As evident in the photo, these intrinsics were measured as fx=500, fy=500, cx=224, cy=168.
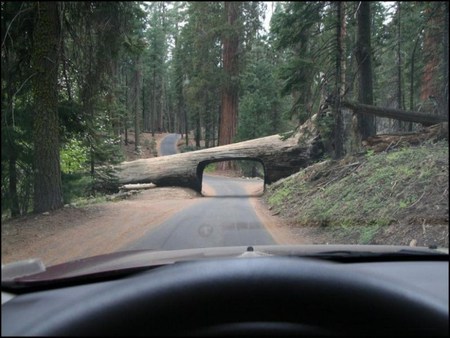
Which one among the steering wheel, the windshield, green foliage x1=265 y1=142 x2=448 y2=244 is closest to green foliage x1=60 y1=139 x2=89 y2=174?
the windshield

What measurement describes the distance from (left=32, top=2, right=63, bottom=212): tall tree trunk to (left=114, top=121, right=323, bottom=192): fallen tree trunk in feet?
53.5

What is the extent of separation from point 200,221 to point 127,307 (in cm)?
970

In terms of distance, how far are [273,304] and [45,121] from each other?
25.3 ft

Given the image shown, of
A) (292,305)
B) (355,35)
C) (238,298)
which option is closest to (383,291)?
(292,305)

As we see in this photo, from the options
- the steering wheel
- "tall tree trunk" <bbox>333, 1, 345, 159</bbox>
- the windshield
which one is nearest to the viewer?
the steering wheel

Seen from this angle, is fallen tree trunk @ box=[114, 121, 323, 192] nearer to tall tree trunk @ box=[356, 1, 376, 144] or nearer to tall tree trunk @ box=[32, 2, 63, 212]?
tall tree trunk @ box=[356, 1, 376, 144]

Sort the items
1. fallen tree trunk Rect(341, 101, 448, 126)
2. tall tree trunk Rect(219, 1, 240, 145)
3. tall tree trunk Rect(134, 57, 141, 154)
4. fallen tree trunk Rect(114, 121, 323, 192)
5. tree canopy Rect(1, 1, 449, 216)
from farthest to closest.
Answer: fallen tree trunk Rect(114, 121, 323, 192)
tall tree trunk Rect(134, 57, 141, 154)
fallen tree trunk Rect(341, 101, 448, 126)
tree canopy Rect(1, 1, 449, 216)
tall tree trunk Rect(219, 1, 240, 145)

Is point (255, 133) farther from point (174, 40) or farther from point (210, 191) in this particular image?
point (174, 40)

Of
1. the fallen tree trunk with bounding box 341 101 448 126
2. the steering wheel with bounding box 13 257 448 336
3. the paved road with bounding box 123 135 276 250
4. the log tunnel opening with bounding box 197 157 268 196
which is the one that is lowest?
the paved road with bounding box 123 135 276 250

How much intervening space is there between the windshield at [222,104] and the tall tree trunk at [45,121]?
3cm

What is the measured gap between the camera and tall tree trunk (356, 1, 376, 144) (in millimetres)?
5817

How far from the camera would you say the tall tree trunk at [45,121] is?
7.87 meters

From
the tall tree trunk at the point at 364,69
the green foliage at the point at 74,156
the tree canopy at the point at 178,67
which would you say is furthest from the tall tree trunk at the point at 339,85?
the green foliage at the point at 74,156

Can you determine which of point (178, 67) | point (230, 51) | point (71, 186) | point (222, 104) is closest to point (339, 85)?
point (222, 104)
